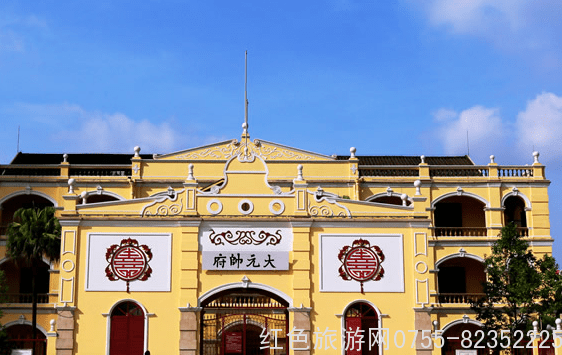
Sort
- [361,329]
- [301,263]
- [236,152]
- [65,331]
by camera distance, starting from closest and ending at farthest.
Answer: [65,331] < [361,329] < [301,263] < [236,152]

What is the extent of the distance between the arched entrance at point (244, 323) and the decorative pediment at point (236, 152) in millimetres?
8096

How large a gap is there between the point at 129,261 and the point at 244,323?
17.2 ft

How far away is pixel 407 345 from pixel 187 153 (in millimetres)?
18104

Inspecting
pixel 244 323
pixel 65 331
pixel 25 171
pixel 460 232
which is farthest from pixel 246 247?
pixel 25 171

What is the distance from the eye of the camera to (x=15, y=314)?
1629 inches

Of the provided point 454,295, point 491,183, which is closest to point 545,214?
point 491,183

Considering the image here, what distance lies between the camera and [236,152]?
1693 inches

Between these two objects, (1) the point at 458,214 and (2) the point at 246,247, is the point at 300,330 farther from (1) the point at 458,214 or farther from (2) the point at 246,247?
(1) the point at 458,214

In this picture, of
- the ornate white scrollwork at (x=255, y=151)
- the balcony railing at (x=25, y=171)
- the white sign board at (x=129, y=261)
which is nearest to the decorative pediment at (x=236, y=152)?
the ornate white scrollwork at (x=255, y=151)

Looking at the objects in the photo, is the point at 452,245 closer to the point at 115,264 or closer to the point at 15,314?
the point at 115,264

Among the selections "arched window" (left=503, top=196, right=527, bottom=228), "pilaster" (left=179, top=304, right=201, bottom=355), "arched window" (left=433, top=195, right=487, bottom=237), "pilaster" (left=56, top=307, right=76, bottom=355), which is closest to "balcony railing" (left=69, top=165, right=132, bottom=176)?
"pilaster" (left=56, top=307, right=76, bottom=355)

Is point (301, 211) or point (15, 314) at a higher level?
point (301, 211)

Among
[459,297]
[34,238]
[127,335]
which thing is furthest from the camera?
[459,297]

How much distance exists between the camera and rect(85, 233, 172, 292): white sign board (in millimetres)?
30578
